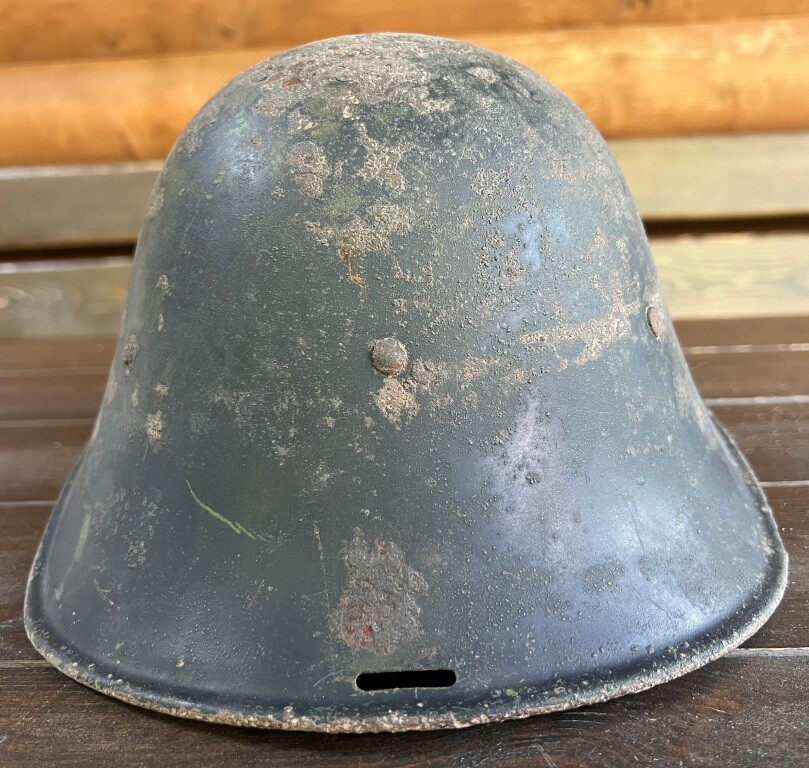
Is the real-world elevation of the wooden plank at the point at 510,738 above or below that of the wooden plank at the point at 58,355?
above

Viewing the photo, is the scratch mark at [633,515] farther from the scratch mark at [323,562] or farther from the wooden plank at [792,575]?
the scratch mark at [323,562]

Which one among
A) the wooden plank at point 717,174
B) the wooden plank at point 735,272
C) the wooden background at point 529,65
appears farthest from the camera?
the wooden plank at point 735,272

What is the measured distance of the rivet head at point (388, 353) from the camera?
2.74 feet

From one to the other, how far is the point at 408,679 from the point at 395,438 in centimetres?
24

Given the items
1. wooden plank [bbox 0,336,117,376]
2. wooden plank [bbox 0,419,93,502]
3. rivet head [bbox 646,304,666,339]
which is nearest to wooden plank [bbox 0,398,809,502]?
wooden plank [bbox 0,419,93,502]

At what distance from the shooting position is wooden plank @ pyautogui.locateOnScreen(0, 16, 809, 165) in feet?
6.95

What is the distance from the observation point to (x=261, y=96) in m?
0.91

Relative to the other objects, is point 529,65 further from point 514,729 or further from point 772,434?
point 514,729

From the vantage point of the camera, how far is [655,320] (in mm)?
979

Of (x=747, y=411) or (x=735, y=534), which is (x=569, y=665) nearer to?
(x=735, y=534)

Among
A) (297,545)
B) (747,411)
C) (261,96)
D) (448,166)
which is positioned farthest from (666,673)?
(747,411)

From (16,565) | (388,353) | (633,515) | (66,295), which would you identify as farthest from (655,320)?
(66,295)

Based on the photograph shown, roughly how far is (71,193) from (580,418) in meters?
1.91

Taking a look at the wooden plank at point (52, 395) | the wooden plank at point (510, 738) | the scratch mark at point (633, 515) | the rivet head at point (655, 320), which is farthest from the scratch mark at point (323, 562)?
the wooden plank at point (52, 395)
